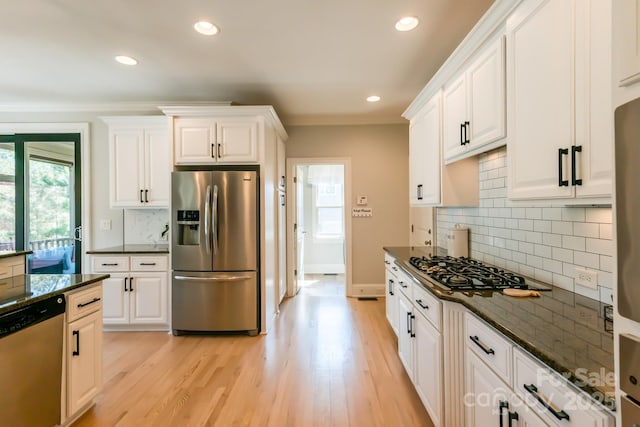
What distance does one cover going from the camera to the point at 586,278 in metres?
1.41

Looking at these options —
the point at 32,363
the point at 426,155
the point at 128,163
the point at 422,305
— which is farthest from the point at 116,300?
the point at 426,155

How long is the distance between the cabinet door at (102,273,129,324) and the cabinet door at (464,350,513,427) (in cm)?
339

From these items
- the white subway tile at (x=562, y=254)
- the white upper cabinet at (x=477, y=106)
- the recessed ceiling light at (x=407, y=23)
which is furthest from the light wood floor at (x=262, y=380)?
the recessed ceiling light at (x=407, y=23)

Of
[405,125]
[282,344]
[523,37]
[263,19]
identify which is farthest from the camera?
[405,125]

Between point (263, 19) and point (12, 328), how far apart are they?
2.34m

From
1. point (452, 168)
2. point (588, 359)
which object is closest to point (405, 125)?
point (452, 168)

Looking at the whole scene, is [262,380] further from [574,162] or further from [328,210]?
[328,210]

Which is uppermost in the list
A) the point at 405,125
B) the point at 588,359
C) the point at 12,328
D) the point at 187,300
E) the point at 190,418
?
the point at 405,125

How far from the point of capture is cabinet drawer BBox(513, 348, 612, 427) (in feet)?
2.53

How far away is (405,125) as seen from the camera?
458 cm

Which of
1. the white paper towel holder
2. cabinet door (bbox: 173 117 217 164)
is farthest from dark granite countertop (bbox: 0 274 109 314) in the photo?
the white paper towel holder

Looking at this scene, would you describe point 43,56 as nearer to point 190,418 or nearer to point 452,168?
point 190,418

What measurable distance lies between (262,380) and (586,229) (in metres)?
2.31

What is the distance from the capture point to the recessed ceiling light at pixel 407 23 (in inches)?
87.4
